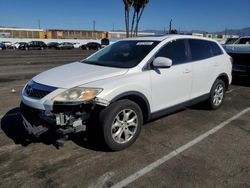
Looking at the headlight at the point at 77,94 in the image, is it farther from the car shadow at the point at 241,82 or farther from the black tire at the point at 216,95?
the car shadow at the point at 241,82

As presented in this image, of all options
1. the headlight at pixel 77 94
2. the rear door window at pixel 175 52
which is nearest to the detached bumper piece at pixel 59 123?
the headlight at pixel 77 94

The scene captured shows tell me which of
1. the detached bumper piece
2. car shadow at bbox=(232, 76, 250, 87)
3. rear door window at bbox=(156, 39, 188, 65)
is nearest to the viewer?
the detached bumper piece

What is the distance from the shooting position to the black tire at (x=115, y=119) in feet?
11.3

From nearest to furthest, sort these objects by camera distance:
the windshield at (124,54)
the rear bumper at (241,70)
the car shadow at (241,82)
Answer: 1. the windshield at (124,54)
2. the rear bumper at (241,70)
3. the car shadow at (241,82)

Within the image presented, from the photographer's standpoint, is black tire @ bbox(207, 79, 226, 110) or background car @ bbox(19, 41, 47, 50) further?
background car @ bbox(19, 41, 47, 50)

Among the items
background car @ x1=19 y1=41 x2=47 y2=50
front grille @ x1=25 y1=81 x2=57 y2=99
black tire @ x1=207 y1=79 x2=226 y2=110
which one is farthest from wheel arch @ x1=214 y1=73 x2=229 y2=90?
background car @ x1=19 y1=41 x2=47 y2=50

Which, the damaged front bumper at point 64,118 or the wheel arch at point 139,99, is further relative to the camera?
A: the wheel arch at point 139,99

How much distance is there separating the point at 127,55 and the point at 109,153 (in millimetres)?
1794

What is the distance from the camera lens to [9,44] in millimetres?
44438

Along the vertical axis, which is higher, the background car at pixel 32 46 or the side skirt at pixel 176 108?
the background car at pixel 32 46

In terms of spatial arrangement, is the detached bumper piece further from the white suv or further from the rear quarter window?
the rear quarter window

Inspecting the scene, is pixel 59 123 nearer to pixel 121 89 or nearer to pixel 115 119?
pixel 115 119

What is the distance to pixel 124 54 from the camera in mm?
4617

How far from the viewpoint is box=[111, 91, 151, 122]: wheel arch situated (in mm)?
3652
